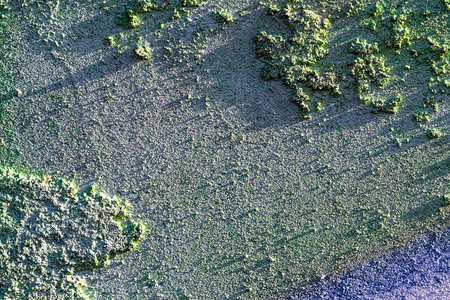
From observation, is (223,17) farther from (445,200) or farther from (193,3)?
(445,200)

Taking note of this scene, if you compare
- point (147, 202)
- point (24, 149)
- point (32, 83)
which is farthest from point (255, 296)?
point (32, 83)

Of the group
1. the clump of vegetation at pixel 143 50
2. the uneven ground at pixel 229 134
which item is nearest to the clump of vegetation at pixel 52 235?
the uneven ground at pixel 229 134

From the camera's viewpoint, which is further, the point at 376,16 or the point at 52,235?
the point at 376,16

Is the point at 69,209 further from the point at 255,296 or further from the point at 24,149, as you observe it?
the point at 255,296

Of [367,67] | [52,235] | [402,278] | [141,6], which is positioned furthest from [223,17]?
[402,278]

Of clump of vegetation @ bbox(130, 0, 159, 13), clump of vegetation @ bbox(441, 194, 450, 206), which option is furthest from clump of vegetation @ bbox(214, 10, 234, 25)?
clump of vegetation @ bbox(441, 194, 450, 206)

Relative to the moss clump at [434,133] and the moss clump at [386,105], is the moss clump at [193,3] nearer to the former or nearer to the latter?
the moss clump at [386,105]

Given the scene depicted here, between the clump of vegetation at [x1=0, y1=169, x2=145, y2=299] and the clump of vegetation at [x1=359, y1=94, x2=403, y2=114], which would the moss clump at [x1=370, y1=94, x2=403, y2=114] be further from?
the clump of vegetation at [x1=0, y1=169, x2=145, y2=299]
